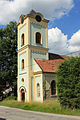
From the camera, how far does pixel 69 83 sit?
1709cm

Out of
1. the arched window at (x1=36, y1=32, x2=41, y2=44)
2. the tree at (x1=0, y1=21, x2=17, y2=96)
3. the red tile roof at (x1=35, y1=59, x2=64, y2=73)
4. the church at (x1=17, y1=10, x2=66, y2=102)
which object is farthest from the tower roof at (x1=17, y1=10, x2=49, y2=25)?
the red tile roof at (x1=35, y1=59, x2=64, y2=73)

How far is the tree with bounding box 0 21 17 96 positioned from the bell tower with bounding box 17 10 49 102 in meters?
4.89

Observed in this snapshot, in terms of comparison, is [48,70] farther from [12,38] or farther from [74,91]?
[12,38]

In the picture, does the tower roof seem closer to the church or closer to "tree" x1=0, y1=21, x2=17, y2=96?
the church

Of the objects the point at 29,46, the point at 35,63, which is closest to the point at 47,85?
the point at 35,63

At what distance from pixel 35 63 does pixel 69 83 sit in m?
9.98

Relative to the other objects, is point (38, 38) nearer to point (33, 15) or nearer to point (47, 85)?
point (33, 15)

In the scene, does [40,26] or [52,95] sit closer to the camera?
[52,95]

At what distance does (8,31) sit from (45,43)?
35.7ft

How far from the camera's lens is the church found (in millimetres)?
24484

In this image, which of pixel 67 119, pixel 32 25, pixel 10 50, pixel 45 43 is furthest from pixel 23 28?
pixel 67 119

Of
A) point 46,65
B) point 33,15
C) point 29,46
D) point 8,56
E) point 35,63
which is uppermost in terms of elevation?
point 33,15

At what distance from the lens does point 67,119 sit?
12281mm

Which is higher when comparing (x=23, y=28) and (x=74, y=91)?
(x=23, y=28)
